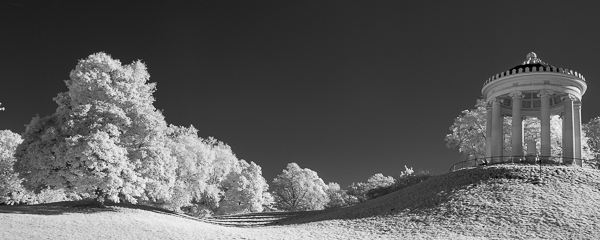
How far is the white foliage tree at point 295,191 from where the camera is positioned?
72.6m

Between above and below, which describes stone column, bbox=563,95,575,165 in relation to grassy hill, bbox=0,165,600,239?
above

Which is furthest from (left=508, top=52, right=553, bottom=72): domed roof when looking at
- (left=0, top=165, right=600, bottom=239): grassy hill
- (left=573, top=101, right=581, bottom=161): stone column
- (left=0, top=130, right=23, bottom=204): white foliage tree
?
(left=0, top=130, right=23, bottom=204): white foliage tree

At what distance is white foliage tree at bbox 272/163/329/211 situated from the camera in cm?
7262

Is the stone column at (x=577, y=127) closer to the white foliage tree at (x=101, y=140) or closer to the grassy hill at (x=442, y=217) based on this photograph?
the grassy hill at (x=442, y=217)

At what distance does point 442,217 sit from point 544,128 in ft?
49.2

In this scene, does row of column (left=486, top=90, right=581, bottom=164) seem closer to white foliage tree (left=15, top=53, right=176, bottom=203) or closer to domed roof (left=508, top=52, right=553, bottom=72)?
domed roof (left=508, top=52, right=553, bottom=72)

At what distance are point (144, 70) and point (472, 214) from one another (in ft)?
74.2

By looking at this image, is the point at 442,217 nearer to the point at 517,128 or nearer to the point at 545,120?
the point at 517,128

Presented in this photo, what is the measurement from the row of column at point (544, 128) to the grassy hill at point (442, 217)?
4.32 meters

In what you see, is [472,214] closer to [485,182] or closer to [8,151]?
[485,182]

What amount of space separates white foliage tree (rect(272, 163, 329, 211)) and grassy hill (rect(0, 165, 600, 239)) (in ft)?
134

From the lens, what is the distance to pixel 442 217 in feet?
85.5

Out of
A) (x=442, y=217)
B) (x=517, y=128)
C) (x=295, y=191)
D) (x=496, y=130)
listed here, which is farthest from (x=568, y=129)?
(x=295, y=191)

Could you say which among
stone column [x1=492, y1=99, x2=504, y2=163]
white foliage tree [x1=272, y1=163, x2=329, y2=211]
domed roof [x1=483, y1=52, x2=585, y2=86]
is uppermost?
domed roof [x1=483, y1=52, x2=585, y2=86]
